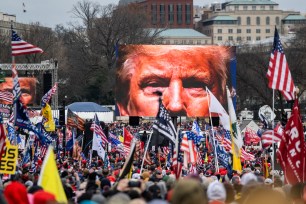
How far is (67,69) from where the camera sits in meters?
111

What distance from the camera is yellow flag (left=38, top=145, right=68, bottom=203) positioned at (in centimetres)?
1381

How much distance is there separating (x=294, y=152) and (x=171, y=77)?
44.4 meters

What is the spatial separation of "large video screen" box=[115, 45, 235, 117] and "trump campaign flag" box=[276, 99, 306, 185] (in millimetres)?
40700

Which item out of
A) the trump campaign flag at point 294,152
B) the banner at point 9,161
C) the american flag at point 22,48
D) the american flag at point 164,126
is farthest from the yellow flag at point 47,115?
the trump campaign flag at point 294,152

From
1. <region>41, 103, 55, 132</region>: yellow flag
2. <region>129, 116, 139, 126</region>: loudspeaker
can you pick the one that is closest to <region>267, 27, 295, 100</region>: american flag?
<region>41, 103, 55, 132</region>: yellow flag

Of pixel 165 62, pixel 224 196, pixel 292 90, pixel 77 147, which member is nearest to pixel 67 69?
pixel 165 62

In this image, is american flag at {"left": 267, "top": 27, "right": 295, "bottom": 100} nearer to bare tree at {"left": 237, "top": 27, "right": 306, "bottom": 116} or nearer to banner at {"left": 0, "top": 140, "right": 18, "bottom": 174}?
banner at {"left": 0, "top": 140, "right": 18, "bottom": 174}

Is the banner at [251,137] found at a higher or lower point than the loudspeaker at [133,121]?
lower

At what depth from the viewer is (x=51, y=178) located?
45.7 feet

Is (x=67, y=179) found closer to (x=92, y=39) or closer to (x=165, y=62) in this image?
(x=165, y=62)

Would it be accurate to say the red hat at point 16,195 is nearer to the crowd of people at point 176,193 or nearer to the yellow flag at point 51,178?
the crowd of people at point 176,193

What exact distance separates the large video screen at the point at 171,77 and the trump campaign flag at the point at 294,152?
134 feet

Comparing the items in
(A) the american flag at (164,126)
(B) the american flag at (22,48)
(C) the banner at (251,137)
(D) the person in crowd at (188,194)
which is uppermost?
(B) the american flag at (22,48)

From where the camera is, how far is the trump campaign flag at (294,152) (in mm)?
18094
